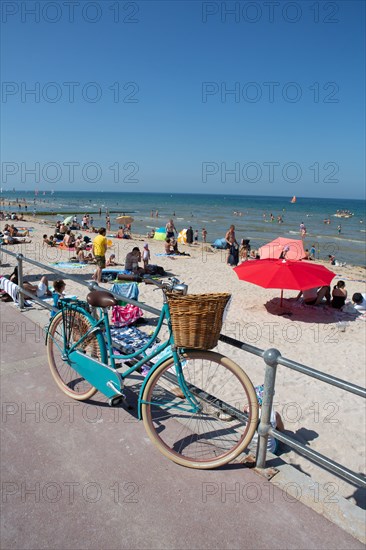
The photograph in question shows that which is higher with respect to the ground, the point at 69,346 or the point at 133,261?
the point at 133,261

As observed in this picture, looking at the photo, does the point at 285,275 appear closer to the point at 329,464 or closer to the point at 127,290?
the point at 127,290

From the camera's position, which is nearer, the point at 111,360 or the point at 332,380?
the point at 332,380

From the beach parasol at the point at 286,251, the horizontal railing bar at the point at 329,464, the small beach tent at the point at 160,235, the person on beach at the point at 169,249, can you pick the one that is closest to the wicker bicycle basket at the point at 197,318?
the horizontal railing bar at the point at 329,464

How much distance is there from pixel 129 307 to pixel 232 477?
6573 millimetres

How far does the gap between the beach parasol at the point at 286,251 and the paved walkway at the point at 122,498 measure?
412 inches

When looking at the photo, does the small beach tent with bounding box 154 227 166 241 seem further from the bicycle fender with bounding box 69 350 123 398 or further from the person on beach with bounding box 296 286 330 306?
the bicycle fender with bounding box 69 350 123 398

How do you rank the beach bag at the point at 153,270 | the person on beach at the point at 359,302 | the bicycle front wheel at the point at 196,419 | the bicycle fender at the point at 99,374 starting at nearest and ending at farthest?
the bicycle front wheel at the point at 196,419 → the bicycle fender at the point at 99,374 → the person on beach at the point at 359,302 → the beach bag at the point at 153,270

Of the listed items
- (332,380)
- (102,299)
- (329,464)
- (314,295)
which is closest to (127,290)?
(314,295)

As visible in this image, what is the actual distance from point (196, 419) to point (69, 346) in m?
1.36

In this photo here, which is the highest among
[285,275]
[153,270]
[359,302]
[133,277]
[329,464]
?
[133,277]

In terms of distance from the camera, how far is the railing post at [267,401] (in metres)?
2.45

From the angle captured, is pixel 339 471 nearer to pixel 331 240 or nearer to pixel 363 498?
pixel 363 498

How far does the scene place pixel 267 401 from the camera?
2.54 m

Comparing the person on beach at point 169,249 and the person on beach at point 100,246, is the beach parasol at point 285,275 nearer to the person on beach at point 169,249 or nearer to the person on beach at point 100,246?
the person on beach at point 100,246
